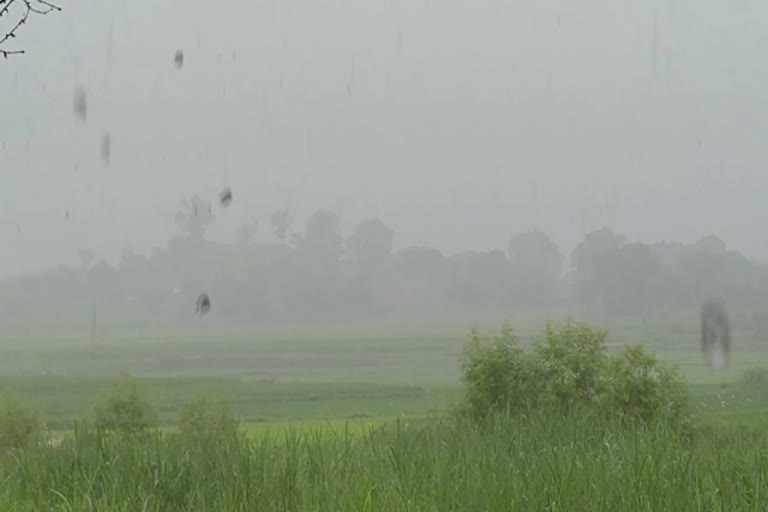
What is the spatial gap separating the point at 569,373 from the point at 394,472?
3050 centimetres

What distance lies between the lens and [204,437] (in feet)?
35.3

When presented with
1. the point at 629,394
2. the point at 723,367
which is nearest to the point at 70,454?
the point at 629,394

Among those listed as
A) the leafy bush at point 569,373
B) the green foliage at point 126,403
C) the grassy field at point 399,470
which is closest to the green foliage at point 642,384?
the leafy bush at point 569,373

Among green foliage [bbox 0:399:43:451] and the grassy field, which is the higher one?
the grassy field

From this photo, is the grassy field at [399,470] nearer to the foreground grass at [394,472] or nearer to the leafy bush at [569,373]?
the foreground grass at [394,472]

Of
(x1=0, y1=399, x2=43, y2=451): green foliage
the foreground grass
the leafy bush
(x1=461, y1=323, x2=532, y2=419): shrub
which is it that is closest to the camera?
the foreground grass

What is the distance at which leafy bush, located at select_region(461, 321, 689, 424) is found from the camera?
118ft

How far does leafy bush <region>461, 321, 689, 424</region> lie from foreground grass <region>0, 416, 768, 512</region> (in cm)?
2450

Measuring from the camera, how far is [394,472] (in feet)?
29.2

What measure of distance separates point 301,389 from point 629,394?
4010 inches

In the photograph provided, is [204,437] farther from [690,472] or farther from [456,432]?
[690,472]

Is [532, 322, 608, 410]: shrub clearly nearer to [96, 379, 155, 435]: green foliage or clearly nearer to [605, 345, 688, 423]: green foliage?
[605, 345, 688, 423]: green foliage

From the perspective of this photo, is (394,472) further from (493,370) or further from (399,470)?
(493,370)

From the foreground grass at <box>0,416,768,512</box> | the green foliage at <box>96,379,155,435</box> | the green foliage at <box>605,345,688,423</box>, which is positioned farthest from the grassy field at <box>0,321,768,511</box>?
the green foliage at <box>96,379,155,435</box>
